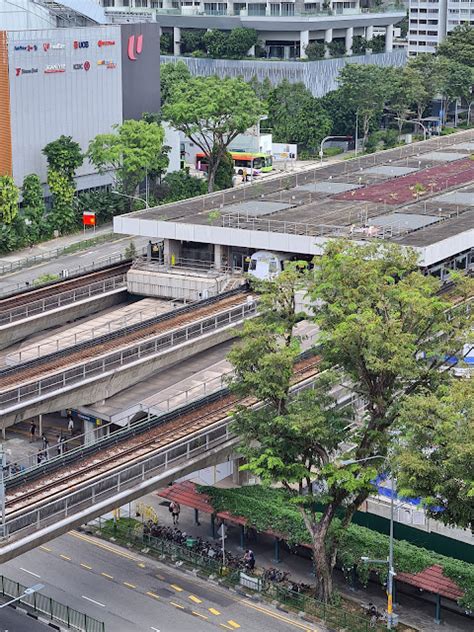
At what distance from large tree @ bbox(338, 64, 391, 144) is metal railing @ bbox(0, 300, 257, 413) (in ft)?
291

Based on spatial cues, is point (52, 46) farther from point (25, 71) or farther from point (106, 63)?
point (106, 63)

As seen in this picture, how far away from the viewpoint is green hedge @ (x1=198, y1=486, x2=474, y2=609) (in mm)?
59281

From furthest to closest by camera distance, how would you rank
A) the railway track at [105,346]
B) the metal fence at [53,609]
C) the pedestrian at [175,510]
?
the railway track at [105,346], the pedestrian at [175,510], the metal fence at [53,609]

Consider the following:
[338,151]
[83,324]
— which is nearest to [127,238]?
[83,324]

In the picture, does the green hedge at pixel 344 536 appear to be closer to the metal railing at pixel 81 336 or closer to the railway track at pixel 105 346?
the railway track at pixel 105 346

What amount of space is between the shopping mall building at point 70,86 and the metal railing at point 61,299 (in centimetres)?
2774

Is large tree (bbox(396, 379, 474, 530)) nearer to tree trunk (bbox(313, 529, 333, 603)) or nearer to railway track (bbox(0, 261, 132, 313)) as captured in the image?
tree trunk (bbox(313, 529, 333, 603))

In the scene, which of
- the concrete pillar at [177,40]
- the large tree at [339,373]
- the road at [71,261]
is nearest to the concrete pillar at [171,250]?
the road at [71,261]

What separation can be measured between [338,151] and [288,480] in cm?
11897

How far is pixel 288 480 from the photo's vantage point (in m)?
60.2

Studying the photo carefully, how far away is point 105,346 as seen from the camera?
8325 centimetres

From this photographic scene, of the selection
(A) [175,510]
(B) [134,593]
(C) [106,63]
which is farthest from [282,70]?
(B) [134,593]

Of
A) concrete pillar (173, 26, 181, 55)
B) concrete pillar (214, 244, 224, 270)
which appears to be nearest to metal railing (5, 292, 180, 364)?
concrete pillar (214, 244, 224, 270)

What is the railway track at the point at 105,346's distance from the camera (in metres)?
77.3
